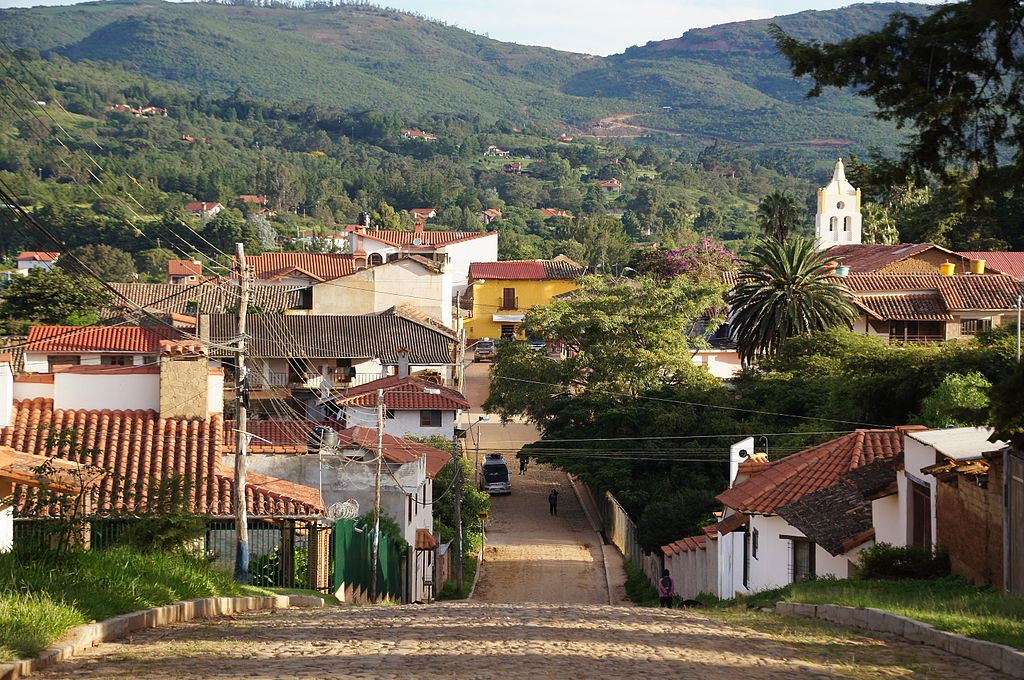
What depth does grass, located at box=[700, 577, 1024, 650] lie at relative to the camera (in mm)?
12312

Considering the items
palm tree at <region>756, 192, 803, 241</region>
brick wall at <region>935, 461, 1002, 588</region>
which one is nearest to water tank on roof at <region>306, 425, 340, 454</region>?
brick wall at <region>935, 461, 1002, 588</region>

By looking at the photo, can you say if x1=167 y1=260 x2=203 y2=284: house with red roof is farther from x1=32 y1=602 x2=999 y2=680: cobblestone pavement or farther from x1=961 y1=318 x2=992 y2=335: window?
x1=32 y1=602 x2=999 y2=680: cobblestone pavement

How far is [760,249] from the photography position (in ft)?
184

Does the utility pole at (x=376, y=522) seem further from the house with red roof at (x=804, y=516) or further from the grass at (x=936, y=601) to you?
the grass at (x=936, y=601)

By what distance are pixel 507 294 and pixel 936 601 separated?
267ft

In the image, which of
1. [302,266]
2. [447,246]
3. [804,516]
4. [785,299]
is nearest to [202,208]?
[447,246]

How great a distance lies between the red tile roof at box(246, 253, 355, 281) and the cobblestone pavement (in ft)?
240

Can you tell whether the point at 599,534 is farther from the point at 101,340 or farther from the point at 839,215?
the point at 839,215

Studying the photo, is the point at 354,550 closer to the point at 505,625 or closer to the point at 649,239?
the point at 505,625

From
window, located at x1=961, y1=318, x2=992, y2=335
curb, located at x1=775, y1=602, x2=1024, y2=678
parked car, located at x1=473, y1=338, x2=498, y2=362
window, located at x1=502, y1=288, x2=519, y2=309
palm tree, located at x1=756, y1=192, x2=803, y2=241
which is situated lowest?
curb, located at x1=775, y1=602, x2=1024, y2=678

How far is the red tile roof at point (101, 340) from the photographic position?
5859 cm

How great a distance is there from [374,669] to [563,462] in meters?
37.9

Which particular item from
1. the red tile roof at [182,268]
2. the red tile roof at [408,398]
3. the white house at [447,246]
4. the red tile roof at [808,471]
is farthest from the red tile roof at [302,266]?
the red tile roof at [808,471]

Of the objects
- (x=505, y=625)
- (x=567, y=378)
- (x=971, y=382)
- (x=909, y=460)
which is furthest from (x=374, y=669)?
(x=567, y=378)
